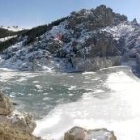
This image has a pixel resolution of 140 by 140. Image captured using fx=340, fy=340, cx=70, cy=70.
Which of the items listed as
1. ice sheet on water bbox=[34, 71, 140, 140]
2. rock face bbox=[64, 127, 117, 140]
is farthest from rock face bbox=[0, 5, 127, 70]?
rock face bbox=[64, 127, 117, 140]

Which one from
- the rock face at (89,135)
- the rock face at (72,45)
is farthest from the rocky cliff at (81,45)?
the rock face at (89,135)

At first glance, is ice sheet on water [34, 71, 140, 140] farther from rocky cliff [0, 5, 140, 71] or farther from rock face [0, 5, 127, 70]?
rock face [0, 5, 127, 70]

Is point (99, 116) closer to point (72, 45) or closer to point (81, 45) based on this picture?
point (81, 45)

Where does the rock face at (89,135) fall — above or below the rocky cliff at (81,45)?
below

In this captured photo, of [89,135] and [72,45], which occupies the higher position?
[72,45]

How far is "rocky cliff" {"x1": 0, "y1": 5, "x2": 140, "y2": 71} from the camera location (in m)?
63.9

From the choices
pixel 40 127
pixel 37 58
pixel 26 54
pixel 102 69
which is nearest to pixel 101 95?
pixel 40 127

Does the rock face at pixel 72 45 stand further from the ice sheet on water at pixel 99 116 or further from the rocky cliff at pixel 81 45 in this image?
the ice sheet on water at pixel 99 116

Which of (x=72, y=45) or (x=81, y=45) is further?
(x=72, y=45)

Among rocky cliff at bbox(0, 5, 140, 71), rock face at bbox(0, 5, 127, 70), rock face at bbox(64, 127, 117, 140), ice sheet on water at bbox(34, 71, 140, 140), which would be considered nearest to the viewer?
rock face at bbox(64, 127, 117, 140)

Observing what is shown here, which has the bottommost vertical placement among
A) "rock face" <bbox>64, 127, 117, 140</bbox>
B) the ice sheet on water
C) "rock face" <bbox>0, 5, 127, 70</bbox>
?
the ice sheet on water

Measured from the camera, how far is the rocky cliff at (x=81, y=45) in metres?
63.9

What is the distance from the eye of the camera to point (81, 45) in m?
68.0

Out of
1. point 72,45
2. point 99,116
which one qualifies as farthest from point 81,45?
point 99,116
